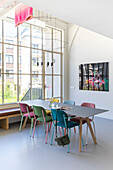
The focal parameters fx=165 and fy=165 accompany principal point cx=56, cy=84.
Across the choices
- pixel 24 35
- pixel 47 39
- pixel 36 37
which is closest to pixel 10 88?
pixel 24 35

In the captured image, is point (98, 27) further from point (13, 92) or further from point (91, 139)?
point (13, 92)

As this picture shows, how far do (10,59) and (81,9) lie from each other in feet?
12.7

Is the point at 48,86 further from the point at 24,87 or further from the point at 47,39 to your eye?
the point at 47,39

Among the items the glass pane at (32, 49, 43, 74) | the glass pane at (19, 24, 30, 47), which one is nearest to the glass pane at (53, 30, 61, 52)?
the glass pane at (32, 49, 43, 74)

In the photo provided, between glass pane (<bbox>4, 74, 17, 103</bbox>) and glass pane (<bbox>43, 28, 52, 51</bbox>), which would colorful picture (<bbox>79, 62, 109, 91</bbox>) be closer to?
glass pane (<bbox>43, 28, 52, 51</bbox>)

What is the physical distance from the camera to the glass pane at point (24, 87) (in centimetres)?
629

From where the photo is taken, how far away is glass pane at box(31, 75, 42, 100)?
675 cm

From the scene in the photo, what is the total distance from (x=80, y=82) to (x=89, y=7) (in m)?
5.09

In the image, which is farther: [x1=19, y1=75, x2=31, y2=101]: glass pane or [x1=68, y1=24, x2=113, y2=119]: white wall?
[x1=68, y1=24, x2=113, y2=119]: white wall

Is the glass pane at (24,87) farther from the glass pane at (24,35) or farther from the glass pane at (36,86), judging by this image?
the glass pane at (24,35)

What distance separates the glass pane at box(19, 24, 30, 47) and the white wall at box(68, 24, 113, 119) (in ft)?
7.37

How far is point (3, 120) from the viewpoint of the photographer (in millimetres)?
5234

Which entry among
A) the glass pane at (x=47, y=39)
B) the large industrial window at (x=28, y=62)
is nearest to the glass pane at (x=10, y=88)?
the large industrial window at (x=28, y=62)

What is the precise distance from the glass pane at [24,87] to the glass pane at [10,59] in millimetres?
462
